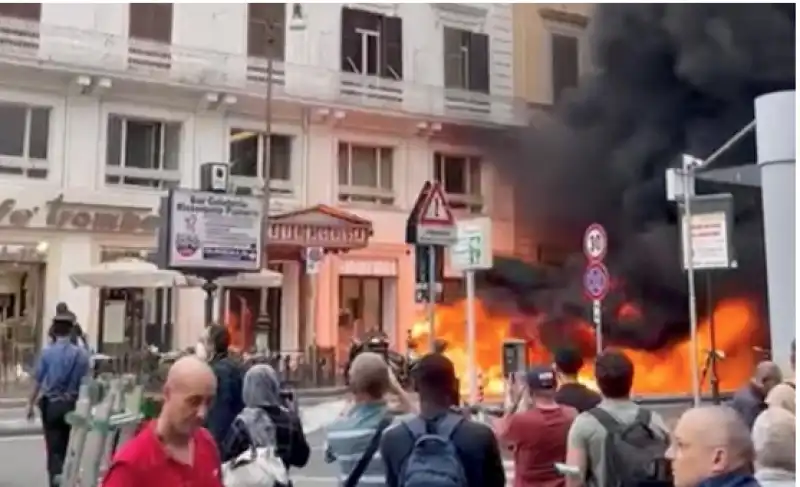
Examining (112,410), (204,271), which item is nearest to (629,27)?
(204,271)

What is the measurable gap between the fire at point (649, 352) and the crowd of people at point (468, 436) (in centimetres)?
1343

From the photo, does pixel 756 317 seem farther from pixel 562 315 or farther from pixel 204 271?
pixel 204 271

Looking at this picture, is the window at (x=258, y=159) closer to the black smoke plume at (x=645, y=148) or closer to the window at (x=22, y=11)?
the window at (x=22, y=11)

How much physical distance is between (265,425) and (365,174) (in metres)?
19.3

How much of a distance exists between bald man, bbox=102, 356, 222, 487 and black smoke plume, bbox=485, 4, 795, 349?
1773cm

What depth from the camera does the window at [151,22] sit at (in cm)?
2084

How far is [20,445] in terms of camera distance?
1238cm

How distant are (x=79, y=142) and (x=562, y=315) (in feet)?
35.5

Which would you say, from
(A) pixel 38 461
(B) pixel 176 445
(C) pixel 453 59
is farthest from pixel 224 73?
(B) pixel 176 445

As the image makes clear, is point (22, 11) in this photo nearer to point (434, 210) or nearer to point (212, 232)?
point (212, 232)

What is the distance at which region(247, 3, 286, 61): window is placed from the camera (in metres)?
22.2

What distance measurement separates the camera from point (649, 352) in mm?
20641

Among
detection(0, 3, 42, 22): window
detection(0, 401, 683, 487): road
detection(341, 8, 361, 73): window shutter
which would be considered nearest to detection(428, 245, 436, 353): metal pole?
detection(0, 401, 683, 487): road

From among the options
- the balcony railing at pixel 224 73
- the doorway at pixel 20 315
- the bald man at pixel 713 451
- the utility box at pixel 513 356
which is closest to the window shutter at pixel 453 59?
the balcony railing at pixel 224 73
